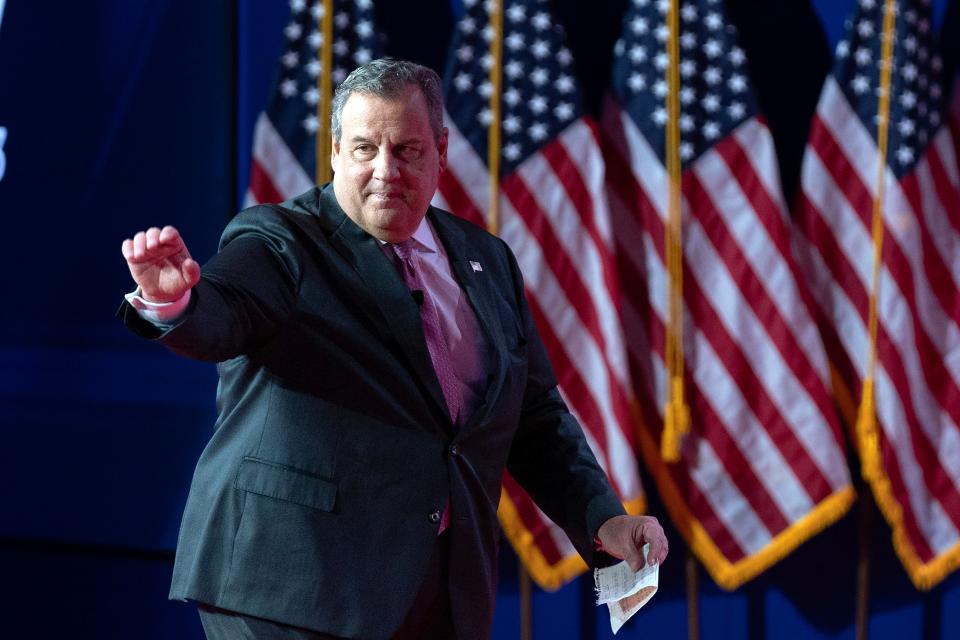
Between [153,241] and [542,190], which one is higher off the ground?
[153,241]

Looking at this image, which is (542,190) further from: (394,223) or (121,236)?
(394,223)

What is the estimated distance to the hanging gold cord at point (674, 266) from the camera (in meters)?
3.17

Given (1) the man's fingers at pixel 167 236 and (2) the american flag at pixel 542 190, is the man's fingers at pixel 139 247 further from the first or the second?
(2) the american flag at pixel 542 190

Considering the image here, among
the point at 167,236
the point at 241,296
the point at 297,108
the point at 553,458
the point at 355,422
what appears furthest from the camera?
the point at 297,108

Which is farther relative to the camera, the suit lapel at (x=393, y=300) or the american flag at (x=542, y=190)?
the american flag at (x=542, y=190)

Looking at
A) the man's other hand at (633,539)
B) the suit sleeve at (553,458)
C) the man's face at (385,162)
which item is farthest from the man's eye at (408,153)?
the man's other hand at (633,539)

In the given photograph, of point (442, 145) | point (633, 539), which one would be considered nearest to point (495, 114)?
point (442, 145)

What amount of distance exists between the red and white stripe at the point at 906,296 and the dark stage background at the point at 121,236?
2.18ft

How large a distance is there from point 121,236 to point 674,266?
1.65 meters

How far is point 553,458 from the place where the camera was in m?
1.88

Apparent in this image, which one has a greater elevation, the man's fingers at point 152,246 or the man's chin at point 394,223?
the man's fingers at point 152,246

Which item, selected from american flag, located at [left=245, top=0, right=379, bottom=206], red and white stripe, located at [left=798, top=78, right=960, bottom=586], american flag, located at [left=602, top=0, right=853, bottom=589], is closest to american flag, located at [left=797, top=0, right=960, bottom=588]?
red and white stripe, located at [left=798, top=78, right=960, bottom=586]

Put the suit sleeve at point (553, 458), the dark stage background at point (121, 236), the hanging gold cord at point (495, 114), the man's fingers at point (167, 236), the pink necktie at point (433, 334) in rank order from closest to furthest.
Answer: the man's fingers at point (167, 236), the pink necktie at point (433, 334), the suit sleeve at point (553, 458), the hanging gold cord at point (495, 114), the dark stage background at point (121, 236)

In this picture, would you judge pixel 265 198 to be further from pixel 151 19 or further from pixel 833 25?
pixel 833 25
